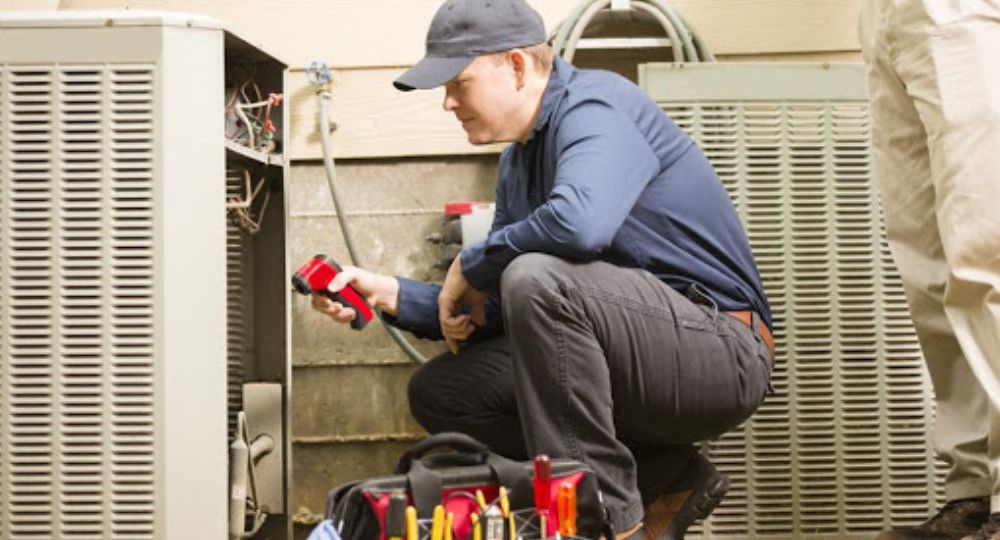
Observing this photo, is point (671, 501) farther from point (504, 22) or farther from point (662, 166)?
point (504, 22)

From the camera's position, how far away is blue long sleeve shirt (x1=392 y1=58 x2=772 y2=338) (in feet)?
5.94

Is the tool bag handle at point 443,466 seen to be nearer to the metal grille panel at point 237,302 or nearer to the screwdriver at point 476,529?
the screwdriver at point 476,529

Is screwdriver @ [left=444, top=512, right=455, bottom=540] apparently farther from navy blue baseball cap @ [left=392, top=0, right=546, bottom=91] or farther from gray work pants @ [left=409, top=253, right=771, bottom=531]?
navy blue baseball cap @ [left=392, top=0, right=546, bottom=91]

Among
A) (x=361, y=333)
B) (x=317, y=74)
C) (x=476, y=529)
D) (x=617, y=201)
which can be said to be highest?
(x=317, y=74)

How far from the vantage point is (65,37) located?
1860mm

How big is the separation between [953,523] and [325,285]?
1115 millimetres

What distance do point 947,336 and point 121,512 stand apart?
1374 millimetres

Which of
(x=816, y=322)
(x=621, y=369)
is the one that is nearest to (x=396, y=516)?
(x=621, y=369)

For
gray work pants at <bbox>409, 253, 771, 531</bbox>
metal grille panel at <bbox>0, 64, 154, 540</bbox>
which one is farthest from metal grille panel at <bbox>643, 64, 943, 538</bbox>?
metal grille panel at <bbox>0, 64, 154, 540</bbox>

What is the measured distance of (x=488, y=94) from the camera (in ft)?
6.57

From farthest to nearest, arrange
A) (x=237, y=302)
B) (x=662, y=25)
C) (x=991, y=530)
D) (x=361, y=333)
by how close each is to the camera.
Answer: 1. (x=361, y=333)
2. (x=662, y=25)
3. (x=237, y=302)
4. (x=991, y=530)

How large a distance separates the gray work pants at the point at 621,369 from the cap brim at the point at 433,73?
1.17 feet

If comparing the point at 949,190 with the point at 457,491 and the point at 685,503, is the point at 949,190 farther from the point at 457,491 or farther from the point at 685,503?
the point at 457,491

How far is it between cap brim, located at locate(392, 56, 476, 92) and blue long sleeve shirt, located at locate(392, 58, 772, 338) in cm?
16
